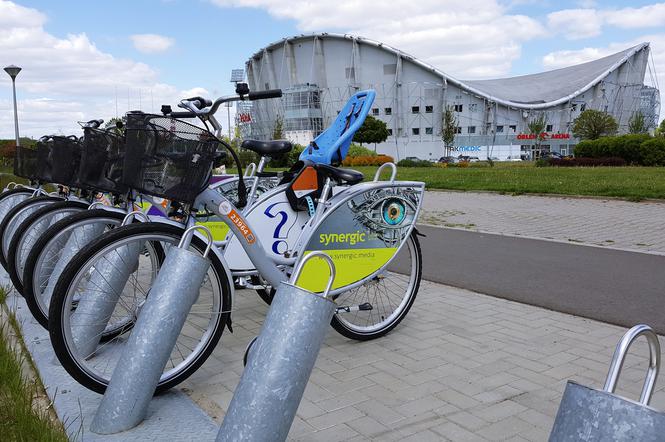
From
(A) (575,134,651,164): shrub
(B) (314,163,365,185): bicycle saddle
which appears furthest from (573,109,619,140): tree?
(B) (314,163,365,185): bicycle saddle

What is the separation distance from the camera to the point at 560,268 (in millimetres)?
6785

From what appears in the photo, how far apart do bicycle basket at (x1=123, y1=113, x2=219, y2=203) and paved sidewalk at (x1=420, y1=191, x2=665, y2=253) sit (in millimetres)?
6554

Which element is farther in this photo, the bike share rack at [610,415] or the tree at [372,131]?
the tree at [372,131]

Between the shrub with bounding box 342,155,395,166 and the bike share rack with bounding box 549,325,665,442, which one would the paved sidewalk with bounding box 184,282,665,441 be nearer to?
the bike share rack with bounding box 549,325,665,442

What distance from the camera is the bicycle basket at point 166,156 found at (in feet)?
10.2

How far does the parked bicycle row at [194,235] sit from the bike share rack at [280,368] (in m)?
0.84

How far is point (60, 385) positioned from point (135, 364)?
89 cm

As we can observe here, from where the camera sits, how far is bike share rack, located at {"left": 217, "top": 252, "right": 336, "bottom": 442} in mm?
Answer: 2182

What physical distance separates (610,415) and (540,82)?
95514mm

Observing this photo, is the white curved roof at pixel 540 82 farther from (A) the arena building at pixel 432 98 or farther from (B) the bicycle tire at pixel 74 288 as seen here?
(B) the bicycle tire at pixel 74 288

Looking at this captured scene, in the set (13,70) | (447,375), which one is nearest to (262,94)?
(447,375)

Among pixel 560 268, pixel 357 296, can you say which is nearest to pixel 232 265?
pixel 357 296

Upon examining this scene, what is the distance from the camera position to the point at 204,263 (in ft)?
9.75

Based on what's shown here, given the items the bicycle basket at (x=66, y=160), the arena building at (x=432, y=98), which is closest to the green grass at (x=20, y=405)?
the bicycle basket at (x=66, y=160)
